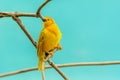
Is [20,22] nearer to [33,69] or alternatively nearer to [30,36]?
[30,36]

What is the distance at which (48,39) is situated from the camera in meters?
2.10

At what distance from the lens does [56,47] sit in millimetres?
2090

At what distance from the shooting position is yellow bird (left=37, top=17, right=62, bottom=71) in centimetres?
204

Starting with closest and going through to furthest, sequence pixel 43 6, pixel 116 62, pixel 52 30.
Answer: pixel 43 6 → pixel 52 30 → pixel 116 62

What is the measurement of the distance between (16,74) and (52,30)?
54cm

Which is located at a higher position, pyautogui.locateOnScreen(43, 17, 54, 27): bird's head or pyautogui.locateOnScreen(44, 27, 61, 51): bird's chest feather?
pyautogui.locateOnScreen(43, 17, 54, 27): bird's head

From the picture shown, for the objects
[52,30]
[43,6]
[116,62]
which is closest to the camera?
[43,6]

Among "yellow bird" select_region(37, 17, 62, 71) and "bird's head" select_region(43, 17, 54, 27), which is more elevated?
"bird's head" select_region(43, 17, 54, 27)

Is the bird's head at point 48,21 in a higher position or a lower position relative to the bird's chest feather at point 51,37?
higher

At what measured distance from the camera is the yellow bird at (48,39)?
2.04 meters

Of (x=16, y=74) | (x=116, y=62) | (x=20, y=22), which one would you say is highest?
(x=20, y=22)

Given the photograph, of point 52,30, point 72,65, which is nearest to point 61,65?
point 72,65

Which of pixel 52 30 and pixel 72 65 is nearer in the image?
pixel 52 30

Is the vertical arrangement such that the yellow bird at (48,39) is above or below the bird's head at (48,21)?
below
